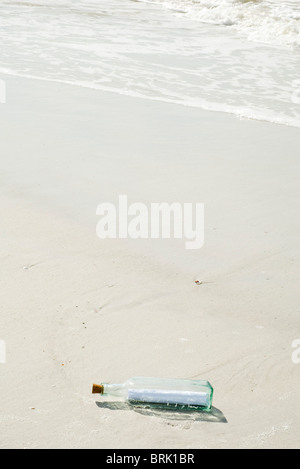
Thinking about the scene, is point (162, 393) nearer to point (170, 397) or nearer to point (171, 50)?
point (170, 397)

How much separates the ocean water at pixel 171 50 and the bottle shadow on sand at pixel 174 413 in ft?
13.7

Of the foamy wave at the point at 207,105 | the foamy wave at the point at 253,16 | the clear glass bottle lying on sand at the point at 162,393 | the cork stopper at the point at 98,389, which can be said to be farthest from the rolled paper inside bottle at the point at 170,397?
the foamy wave at the point at 253,16

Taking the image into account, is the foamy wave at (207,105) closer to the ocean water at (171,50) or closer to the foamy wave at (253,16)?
the ocean water at (171,50)

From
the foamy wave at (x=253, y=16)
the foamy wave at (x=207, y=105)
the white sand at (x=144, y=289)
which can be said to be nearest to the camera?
the white sand at (x=144, y=289)

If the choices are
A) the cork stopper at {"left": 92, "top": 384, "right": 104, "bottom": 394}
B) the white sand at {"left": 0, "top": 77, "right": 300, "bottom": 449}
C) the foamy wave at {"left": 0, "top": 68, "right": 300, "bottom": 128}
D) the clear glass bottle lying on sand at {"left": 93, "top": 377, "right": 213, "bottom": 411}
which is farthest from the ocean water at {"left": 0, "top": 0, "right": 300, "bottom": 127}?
the cork stopper at {"left": 92, "top": 384, "right": 104, "bottom": 394}

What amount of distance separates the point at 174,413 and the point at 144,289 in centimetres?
87

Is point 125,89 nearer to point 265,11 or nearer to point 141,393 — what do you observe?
point 141,393

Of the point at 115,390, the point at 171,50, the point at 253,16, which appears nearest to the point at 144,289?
the point at 115,390

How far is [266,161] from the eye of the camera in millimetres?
4656

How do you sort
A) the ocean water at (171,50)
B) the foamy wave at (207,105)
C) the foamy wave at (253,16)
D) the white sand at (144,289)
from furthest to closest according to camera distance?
the foamy wave at (253,16)
the ocean water at (171,50)
the foamy wave at (207,105)
the white sand at (144,289)

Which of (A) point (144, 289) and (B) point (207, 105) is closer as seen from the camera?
(A) point (144, 289)

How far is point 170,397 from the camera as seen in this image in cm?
211

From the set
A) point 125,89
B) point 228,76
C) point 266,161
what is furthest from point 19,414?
point 228,76

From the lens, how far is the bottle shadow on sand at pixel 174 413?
2057 mm
